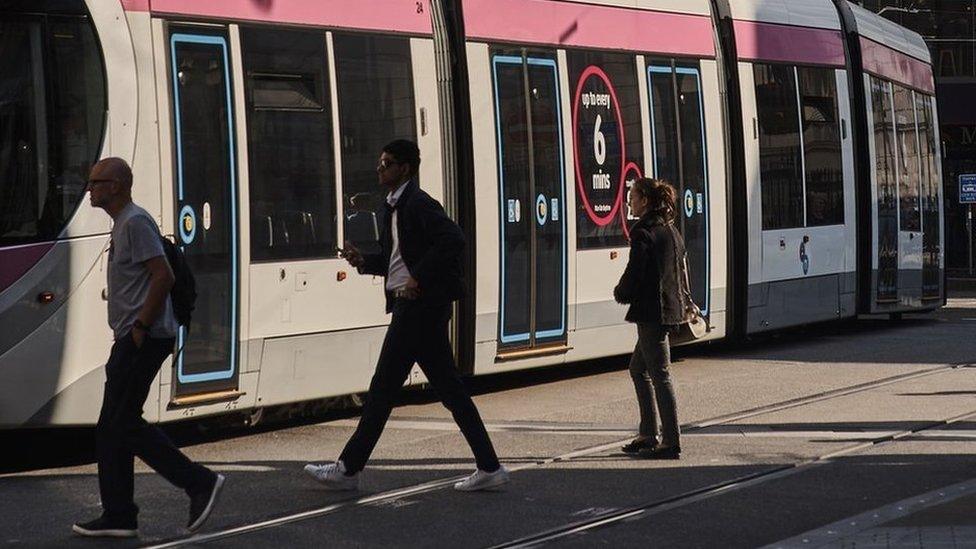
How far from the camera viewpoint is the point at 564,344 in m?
15.2

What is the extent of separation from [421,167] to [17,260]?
3.66m

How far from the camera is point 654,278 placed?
36.4ft

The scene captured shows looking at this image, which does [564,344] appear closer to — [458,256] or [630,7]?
[630,7]

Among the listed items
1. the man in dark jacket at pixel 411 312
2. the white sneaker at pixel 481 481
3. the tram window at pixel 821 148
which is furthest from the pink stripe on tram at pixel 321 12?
the tram window at pixel 821 148

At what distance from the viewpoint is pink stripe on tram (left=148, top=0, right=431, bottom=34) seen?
11.4m

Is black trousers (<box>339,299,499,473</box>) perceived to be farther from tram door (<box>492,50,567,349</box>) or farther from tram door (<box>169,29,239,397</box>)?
tram door (<box>492,50,567,349</box>)

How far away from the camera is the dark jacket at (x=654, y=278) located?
11008mm

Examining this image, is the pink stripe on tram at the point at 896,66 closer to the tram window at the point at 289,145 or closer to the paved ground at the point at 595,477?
the paved ground at the point at 595,477

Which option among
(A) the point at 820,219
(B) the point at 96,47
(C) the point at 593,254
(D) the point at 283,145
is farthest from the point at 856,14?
(B) the point at 96,47

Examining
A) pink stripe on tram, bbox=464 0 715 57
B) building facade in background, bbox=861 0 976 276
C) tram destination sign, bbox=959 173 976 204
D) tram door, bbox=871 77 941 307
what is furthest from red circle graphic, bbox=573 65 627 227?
building facade in background, bbox=861 0 976 276

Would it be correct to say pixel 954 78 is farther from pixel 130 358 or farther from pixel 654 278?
pixel 130 358

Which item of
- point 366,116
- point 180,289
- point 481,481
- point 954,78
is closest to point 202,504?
point 180,289

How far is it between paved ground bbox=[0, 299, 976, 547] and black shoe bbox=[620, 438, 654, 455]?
0.08 meters

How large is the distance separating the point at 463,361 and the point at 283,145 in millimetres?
2643
